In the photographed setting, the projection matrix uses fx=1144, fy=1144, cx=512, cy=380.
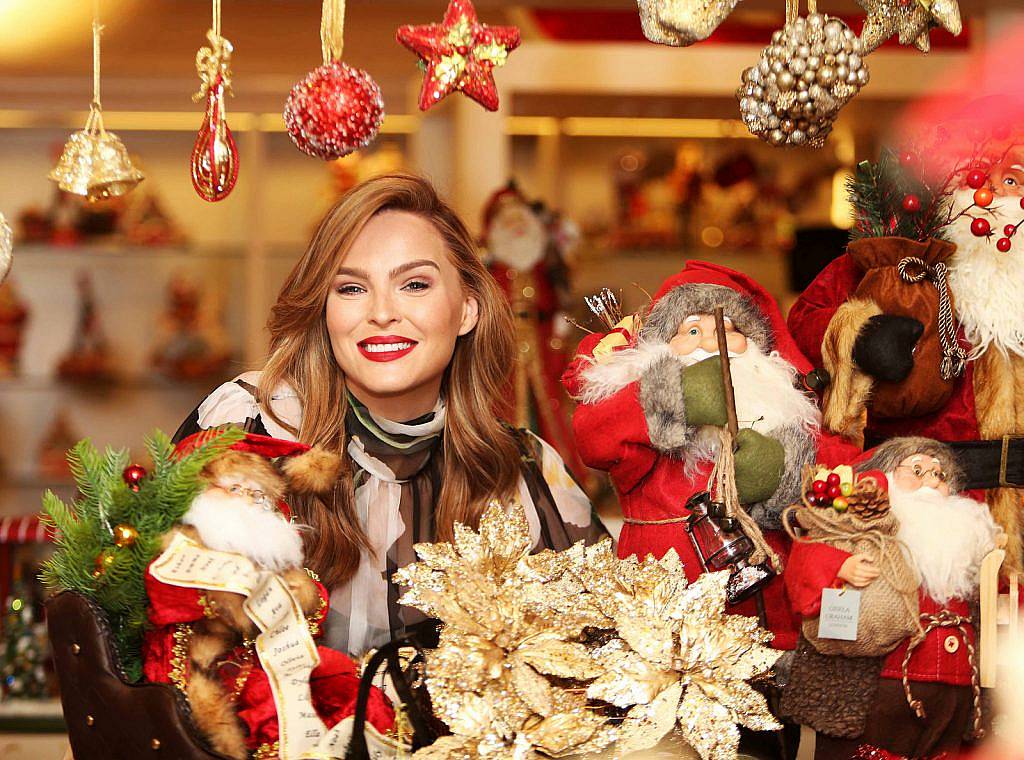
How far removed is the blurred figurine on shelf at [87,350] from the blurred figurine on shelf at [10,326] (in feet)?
0.40

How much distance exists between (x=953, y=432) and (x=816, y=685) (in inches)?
13.8

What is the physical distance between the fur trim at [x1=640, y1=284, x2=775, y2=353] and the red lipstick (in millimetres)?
299

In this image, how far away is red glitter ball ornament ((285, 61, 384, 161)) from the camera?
3.63ft

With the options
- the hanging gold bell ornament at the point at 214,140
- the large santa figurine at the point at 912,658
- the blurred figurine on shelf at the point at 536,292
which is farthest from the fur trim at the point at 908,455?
the blurred figurine on shelf at the point at 536,292

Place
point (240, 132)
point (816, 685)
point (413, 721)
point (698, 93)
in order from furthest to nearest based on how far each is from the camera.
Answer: point (240, 132) < point (698, 93) < point (816, 685) < point (413, 721)

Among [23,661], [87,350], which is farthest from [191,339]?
[23,661]

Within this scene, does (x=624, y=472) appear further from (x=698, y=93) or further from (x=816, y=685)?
(x=698, y=93)

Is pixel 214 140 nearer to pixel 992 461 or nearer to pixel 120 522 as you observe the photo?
pixel 120 522

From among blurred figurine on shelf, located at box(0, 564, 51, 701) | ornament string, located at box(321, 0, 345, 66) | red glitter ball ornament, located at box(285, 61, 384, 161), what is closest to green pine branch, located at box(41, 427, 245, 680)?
red glitter ball ornament, located at box(285, 61, 384, 161)

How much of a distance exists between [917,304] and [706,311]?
9.0 inches

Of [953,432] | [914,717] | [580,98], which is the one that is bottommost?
[914,717]

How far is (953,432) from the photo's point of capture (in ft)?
4.28

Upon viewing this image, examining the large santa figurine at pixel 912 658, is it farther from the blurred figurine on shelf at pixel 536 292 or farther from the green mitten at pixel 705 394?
the blurred figurine on shelf at pixel 536 292

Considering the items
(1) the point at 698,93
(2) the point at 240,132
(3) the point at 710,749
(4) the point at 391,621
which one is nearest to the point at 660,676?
(3) the point at 710,749
